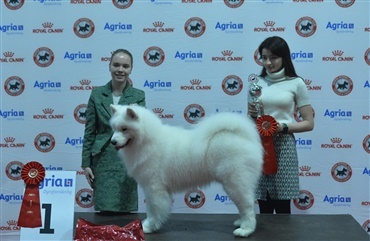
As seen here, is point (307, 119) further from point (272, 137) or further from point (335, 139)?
point (335, 139)

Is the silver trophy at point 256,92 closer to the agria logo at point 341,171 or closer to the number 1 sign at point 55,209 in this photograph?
the number 1 sign at point 55,209

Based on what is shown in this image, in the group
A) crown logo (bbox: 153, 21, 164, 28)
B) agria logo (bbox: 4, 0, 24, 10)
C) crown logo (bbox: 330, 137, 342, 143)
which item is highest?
agria logo (bbox: 4, 0, 24, 10)

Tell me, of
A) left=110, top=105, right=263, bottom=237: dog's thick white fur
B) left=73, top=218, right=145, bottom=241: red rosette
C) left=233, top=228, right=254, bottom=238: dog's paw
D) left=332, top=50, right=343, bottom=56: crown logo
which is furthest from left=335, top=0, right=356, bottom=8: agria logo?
left=73, top=218, right=145, bottom=241: red rosette

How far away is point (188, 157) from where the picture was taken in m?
2.20

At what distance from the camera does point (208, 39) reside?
369cm

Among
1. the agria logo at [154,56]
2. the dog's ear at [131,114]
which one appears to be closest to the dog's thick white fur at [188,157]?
the dog's ear at [131,114]

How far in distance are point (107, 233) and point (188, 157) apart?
0.57 m

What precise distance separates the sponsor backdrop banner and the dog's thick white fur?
148 centimetres

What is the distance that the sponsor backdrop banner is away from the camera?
11.9 feet

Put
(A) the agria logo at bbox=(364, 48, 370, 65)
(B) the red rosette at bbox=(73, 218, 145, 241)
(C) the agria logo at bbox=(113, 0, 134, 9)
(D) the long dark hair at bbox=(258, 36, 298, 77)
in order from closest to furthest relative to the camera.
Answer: (B) the red rosette at bbox=(73, 218, 145, 241)
(D) the long dark hair at bbox=(258, 36, 298, 77)
(A) the agria logo at bbox=(364, 48, 370, 65)
(C) the agria logo at bbox=(113, 0, 134, 9)

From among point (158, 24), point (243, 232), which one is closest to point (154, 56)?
point (158, 24)

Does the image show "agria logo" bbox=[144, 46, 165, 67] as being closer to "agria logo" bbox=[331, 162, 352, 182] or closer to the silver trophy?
the silver trophy

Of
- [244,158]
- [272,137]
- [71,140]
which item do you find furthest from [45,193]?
[71,140]

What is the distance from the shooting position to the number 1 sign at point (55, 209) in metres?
2.06
